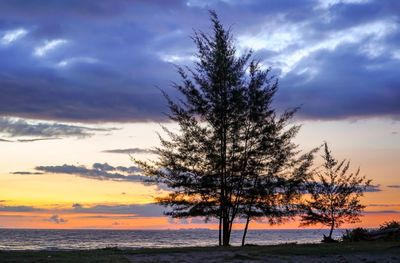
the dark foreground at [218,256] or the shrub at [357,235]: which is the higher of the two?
the shrub at [357,235]

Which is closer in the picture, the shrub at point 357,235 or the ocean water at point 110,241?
the shrub at point 357,235

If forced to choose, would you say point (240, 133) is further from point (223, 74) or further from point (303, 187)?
point (303, 187)

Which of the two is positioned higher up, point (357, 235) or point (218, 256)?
point (357, 235)

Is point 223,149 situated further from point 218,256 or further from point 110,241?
point 110,241

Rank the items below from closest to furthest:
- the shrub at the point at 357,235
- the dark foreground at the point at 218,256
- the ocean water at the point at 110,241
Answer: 1. the dark foreground at the point at 218,256
2. the shrub at the point at 357,235
3. the ocean water at the point at 110,241

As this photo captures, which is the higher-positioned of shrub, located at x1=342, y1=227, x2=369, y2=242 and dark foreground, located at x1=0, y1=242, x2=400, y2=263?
shrub, located at x1=342, y1=227, x2=369, y2=242

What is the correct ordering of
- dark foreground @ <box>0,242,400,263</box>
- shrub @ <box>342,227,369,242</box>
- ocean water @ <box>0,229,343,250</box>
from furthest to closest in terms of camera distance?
ocean water @ <box>0,229,343,250</box> → shrub @ <box>342,227,369,242</box> → dark foreground @ <box>0,242,400,263</box>

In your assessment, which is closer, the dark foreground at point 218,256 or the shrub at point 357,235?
the dark foreground at point 218,256

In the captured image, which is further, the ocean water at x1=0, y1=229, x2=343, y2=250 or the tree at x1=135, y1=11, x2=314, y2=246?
the ocean water at x1=0, y1=229, x2=343, y2=250

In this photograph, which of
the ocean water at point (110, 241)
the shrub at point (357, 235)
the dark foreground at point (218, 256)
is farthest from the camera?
the ocean water at point (110, 241)

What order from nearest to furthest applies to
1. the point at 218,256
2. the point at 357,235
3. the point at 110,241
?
the point at 218,256, the point at 357,235, the point at 110,241

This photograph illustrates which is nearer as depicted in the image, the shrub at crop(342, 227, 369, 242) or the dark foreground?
the dark foreground

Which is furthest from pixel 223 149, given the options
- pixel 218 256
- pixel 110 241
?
pixel 110 241

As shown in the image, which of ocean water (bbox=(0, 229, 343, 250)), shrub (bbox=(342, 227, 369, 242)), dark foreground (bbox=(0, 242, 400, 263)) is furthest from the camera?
ocean water (bbox=(0, 229, 343, 250))
